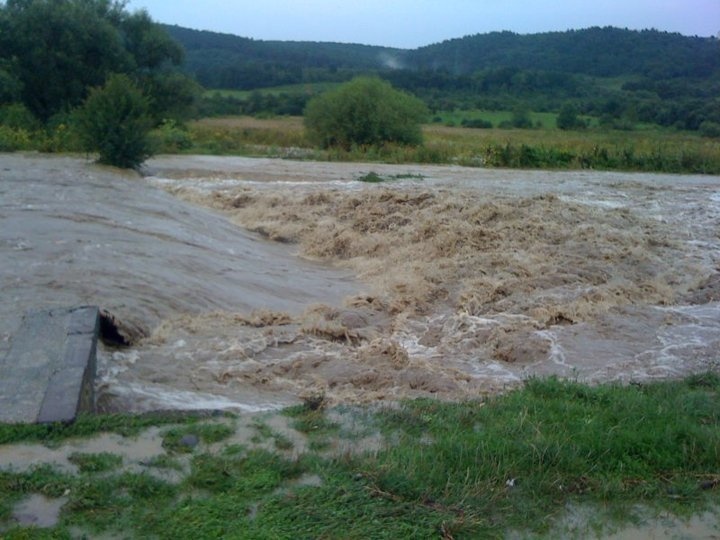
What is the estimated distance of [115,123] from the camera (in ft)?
66.7

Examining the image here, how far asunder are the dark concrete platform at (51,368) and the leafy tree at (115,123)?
43.4ft

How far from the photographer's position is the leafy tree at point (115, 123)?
20.3m

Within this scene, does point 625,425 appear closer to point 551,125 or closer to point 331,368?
point 331,368

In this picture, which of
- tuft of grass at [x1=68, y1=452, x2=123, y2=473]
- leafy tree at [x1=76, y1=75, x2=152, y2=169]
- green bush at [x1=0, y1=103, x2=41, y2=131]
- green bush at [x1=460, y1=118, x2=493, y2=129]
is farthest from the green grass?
tuft of grass at [x1=68, y1=452, x2=123, y2=473]

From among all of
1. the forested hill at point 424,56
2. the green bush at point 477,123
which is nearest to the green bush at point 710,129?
the forested hill at point 424,56

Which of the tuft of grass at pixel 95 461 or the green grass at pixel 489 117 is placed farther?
the green grass at pixel 489 117

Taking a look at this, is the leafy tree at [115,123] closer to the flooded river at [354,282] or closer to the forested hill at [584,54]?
the flooded river at [354,282]

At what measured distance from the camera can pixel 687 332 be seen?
34.5 feet

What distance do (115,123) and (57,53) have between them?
1783 cm

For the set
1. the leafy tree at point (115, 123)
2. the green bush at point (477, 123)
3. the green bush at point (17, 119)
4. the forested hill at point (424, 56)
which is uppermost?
the forested hill at point (424, 56)

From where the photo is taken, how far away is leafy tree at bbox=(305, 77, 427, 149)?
3522 centimetres

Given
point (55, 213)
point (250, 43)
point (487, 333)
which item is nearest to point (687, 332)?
point (487, 333)

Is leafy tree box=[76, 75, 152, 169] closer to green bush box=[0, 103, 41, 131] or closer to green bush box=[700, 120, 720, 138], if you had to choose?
→ green bush box=[0, 103, 41, 131]

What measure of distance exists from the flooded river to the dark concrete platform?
1.36 ft
